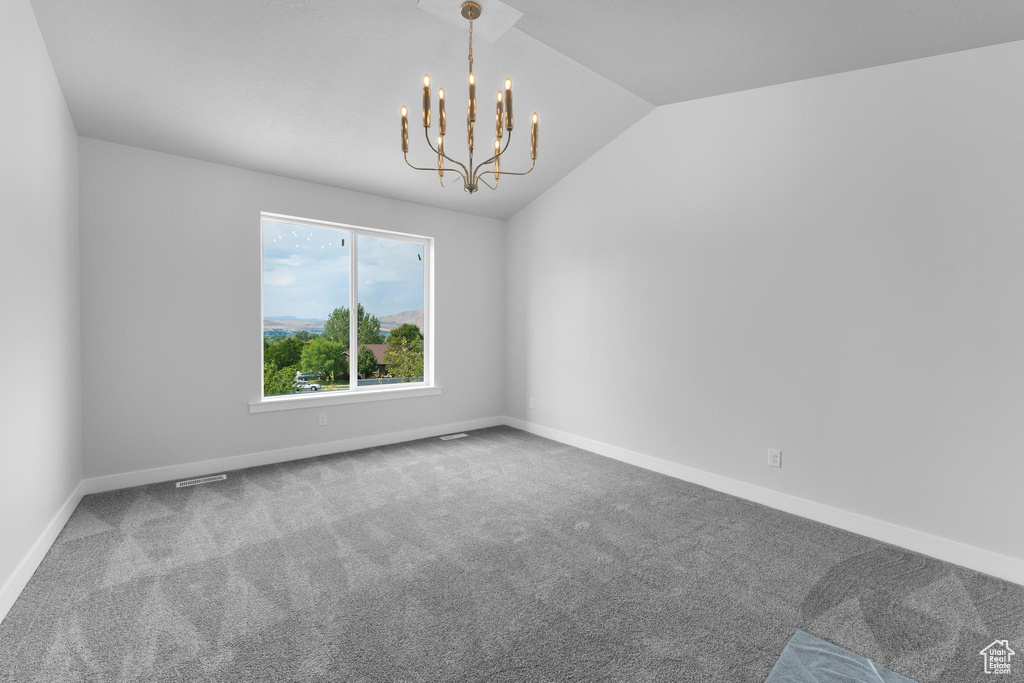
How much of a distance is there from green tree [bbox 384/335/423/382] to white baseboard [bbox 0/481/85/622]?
8.52ft

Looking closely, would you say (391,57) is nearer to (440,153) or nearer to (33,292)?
(440,153)

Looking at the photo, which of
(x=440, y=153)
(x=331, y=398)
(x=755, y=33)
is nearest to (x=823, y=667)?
(x=440, y=153)

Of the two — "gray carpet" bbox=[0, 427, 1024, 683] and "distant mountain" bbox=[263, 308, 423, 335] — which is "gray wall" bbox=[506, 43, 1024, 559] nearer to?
"gray carpet" bbox=[0, 427, 1024, 683]

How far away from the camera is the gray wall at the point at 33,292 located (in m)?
1.97

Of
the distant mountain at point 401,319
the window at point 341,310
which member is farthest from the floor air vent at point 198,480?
the distant mountain at point 401,319

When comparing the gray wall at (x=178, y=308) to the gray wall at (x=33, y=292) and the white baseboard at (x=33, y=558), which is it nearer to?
the gray wall at (x=33, y=292)

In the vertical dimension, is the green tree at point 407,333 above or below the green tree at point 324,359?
above

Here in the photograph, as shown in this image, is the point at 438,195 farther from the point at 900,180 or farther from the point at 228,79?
the point at 900,180

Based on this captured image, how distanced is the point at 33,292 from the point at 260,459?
2.13 meters

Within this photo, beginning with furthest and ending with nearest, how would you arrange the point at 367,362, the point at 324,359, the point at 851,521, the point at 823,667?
the point at 367,362, the point at 324,359, the point at 851,521, the point at 823,667

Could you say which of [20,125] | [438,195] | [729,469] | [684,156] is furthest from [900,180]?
[20,125]

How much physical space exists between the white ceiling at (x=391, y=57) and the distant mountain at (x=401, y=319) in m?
1.64

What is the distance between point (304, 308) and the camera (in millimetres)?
4348

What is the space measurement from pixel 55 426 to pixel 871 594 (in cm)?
441
